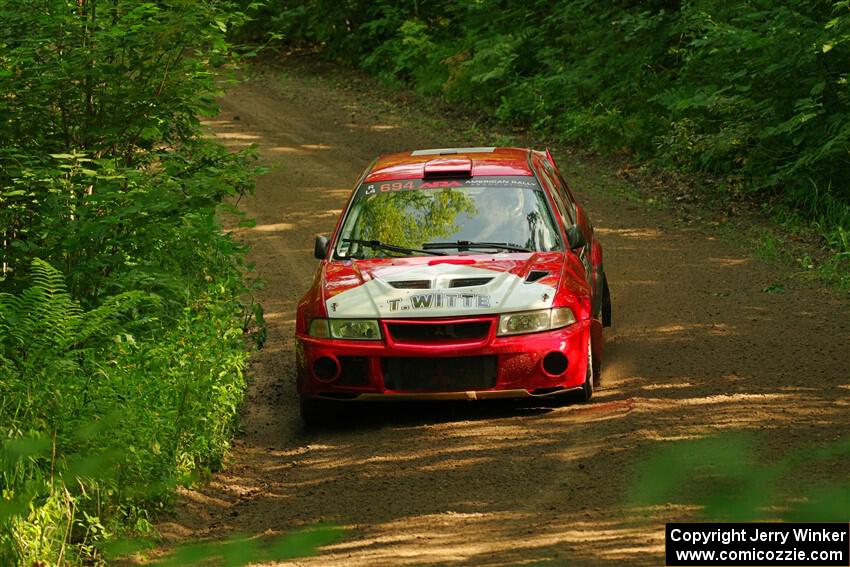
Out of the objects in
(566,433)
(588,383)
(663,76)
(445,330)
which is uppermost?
(663,76)

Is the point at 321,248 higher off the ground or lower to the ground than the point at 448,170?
lower

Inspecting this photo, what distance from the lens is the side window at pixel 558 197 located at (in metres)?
8.91

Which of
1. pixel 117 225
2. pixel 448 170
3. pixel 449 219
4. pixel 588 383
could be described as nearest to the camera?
pixel 588 383

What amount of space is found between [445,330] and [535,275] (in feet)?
2.63

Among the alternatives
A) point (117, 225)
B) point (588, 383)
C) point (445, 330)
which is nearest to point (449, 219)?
point (445, 330)

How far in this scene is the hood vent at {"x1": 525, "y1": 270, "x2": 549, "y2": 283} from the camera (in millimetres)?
7796

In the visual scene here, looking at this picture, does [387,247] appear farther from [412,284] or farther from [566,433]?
[566,433]

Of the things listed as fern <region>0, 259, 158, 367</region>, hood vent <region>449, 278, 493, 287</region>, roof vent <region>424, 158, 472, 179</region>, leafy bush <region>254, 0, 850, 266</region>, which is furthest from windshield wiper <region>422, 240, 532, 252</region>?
leafy bush <region>254, 0, 850, 266</region>

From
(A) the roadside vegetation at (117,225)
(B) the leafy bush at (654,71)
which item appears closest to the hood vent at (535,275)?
(A) the roadside vegetation at (117,225)

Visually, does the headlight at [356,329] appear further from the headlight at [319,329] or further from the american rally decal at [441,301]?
the american rally decal at [441,301]

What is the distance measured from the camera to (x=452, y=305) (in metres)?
7.54

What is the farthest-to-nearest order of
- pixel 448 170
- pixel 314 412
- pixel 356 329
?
pixel 448 170 → pixel 314 412 → pixel 356 329

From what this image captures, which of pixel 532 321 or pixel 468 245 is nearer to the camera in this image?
pixel 532 321

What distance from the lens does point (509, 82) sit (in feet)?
76.7
